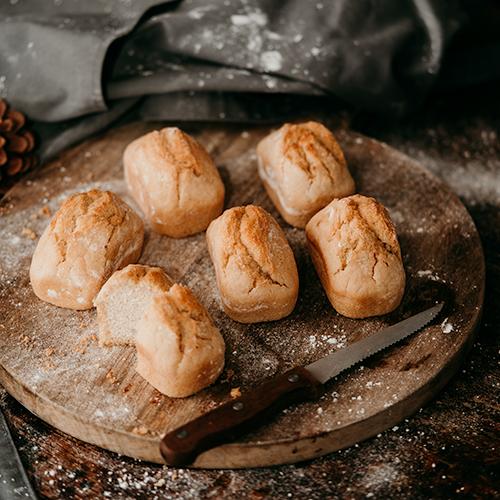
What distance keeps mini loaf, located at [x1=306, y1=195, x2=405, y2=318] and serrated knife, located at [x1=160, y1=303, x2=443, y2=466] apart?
96mm

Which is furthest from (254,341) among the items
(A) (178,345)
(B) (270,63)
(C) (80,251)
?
(B) (270,63)

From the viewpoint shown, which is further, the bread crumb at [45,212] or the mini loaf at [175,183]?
the bread crumb at [45,212]

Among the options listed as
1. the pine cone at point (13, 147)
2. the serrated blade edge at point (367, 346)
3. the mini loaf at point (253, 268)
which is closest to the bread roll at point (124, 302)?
the mini loaf at point (253, 268)

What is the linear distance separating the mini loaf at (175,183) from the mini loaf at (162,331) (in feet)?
0.98

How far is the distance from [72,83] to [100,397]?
1.15 metres

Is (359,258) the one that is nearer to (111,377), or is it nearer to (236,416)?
(236,416)

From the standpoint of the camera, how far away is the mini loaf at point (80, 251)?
78.0 inches

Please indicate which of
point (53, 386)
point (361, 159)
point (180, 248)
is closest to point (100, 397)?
point (53, 386)

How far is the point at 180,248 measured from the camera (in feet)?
7.28

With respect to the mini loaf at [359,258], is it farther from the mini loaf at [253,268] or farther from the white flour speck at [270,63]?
the white flour speck at [270,63]

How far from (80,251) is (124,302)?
20cm

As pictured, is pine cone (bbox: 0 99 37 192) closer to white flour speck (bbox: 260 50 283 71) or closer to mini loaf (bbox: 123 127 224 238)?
mini loaf (bbox: 123 127 224 238)

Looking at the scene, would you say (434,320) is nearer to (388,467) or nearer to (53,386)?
(388,467)

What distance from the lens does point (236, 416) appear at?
1.69m
